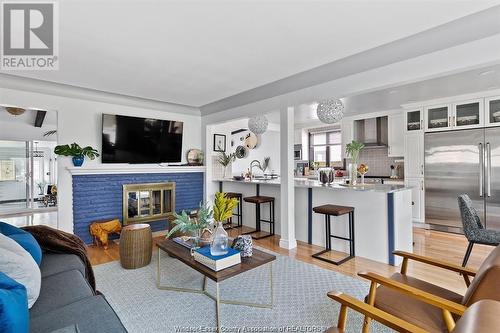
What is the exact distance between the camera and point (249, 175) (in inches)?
220

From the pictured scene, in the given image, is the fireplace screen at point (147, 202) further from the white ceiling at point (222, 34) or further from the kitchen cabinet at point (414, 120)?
the kitchen cabinet at point (414, 120)

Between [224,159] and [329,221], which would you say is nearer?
[329,221]

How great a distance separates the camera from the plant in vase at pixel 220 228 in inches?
80.0

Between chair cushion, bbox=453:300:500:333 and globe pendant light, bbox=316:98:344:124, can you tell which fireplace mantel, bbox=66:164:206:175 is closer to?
globe pendant light, bbox=316:98:344:124

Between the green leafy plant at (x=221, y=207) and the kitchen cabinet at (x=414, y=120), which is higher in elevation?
the kitchen cabinet at (x=414, y=120)

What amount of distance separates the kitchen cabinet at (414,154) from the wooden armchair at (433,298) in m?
3.62

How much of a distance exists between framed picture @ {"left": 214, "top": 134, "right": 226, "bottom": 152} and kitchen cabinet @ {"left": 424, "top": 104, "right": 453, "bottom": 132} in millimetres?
3949

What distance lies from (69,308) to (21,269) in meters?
0.36

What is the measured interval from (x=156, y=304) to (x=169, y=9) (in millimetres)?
2405

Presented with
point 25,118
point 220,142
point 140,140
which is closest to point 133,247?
point 140,140

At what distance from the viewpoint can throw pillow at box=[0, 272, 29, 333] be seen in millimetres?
984

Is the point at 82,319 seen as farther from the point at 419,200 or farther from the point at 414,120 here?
the point at 414,120

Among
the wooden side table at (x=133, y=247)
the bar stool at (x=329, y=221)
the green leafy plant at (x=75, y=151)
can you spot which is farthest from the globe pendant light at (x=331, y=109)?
the green leafy plant at (x=75, y=151)

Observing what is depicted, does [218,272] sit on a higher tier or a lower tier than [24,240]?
lower
